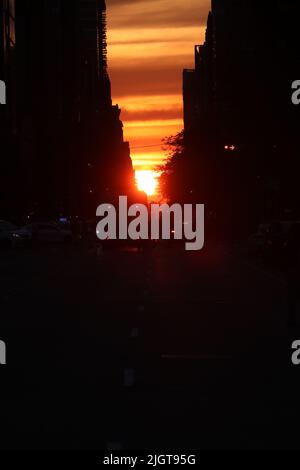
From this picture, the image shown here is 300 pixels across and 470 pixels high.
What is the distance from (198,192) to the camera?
14612 cm

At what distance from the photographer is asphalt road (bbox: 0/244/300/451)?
11047 millimetres

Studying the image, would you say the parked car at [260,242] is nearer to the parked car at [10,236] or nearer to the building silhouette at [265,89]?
the building silhouette at [265,89]

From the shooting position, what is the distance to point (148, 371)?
51.0ft

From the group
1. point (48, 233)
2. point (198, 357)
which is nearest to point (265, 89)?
point (198, 357)

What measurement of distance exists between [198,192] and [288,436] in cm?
13548

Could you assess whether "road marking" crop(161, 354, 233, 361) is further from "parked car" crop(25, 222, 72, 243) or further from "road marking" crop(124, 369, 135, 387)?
"parked car" crop(25, 222, 72, 243)

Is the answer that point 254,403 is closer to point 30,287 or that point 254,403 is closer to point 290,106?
point 30,287

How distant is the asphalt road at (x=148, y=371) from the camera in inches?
435
